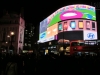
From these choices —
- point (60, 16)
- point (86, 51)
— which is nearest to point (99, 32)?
point (60, 16)

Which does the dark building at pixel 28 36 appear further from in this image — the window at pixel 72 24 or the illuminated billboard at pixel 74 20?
the window at pixel 72 24

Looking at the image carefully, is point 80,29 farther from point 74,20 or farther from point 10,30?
point 10,30

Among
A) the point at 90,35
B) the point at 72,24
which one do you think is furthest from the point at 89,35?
the point at 72,24

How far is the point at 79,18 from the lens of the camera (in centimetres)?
5059

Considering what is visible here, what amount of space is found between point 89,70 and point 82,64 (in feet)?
2.06

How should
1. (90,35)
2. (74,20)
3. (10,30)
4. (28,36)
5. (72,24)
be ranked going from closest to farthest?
(90,35)
(74,20)
(72,24)
(10,30)
(28,36)

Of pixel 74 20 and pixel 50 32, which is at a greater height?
pixel 74 20

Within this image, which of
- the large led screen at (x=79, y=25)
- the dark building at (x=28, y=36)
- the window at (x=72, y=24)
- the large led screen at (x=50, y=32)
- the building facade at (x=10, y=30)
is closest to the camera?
the large led screen at (x=79, y=25)

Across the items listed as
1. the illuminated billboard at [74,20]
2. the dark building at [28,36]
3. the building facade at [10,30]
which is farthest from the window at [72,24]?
the dark building at [28,36]

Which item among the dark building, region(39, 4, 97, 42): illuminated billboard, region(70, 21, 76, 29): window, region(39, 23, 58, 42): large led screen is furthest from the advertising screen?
the dark building

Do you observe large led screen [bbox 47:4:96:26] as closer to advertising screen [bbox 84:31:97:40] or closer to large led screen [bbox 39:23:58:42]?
large led screen [bbox 39:23:58:42]

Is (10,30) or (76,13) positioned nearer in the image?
(76,13)

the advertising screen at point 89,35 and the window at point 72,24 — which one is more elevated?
the window at point 72,24

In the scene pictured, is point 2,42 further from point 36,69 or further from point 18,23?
point 36,69
